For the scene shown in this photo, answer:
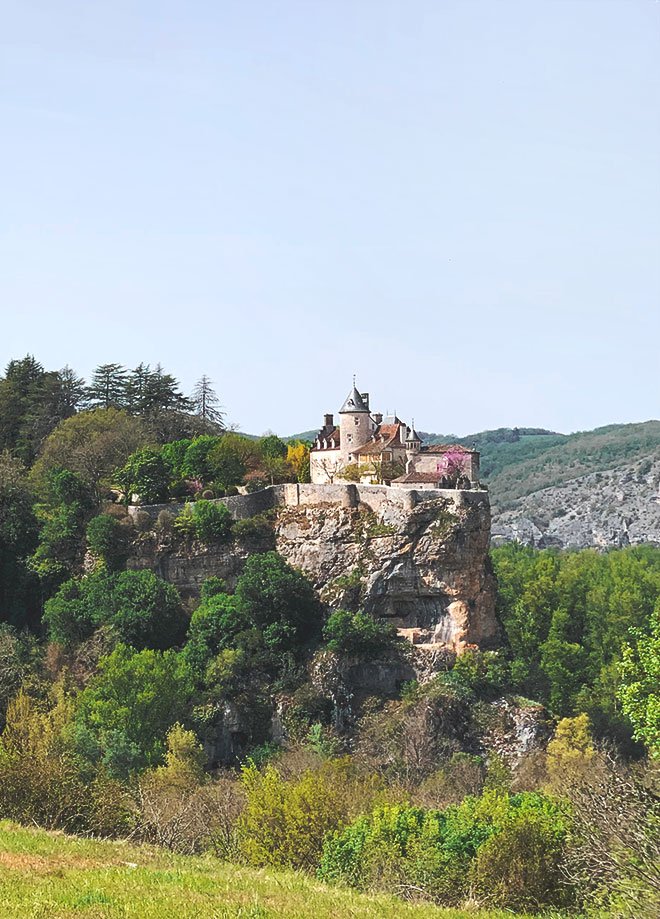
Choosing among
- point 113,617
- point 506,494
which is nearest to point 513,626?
point 113,617

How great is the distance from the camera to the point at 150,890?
1969cm

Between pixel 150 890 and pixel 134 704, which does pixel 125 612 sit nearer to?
pixel 134 704

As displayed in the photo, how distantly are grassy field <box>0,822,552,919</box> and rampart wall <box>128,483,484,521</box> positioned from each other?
28.2 meters

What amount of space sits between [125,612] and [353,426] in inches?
497

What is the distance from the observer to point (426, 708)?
4772 cm

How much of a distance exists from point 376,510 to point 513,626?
64.7 ft

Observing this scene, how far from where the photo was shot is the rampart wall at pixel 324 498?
51.2 m

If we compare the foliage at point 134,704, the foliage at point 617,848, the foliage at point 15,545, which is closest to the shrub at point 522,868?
the foliage at point 617,848

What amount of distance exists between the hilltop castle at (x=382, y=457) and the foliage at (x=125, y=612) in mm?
8456

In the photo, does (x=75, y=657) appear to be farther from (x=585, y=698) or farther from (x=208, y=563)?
(x=585, y=698)

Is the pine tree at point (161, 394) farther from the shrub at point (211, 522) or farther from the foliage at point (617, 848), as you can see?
the foliage at point (617, 848)

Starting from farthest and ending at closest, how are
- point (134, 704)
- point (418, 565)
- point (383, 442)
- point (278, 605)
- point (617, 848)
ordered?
point (383, 442) < point (418, 565) < point (278, 605) < point (134, 704) < point (617, 848)

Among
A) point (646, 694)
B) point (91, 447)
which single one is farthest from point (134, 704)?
point (646, 694)

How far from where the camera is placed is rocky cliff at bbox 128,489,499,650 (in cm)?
5097
